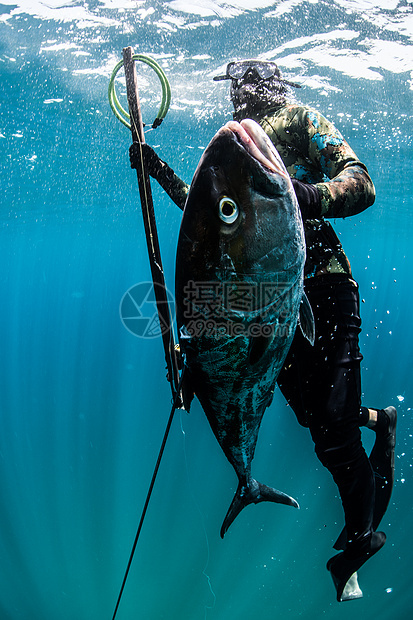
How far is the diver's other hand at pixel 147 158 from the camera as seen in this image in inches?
91.4

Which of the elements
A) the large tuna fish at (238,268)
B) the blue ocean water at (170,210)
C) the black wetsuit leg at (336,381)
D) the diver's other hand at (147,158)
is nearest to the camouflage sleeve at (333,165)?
the large tuna fish at (238,268)

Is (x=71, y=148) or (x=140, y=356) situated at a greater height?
(x=71, y=148)

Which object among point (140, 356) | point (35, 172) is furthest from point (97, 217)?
point (140, 356)

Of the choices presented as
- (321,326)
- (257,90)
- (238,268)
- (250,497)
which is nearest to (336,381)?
(321,326)

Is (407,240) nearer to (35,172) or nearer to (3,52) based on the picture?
(35,172)

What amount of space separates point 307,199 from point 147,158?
1272 millimetres

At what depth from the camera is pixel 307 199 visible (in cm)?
150

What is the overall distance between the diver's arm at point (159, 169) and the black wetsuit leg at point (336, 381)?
1003 millimetres

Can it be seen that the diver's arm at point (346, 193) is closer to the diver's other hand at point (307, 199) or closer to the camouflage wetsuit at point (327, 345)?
the diver's other hand at point (307, 199)

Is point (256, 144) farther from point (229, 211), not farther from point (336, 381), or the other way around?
point (336, 381)

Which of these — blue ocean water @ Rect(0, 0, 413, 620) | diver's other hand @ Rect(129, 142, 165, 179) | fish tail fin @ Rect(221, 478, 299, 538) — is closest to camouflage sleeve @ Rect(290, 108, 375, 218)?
diver's other hand @ Rect(129, 142, 165, 179)

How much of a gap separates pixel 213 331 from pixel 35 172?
16109 millimetres

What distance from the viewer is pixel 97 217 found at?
23125 mm

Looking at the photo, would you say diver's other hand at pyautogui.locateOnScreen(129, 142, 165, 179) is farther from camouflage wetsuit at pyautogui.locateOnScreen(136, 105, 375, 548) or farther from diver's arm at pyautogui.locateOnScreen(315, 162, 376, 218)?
diver's arm at pyautogui.locateOnScreen(315, 162, 376, 218)
